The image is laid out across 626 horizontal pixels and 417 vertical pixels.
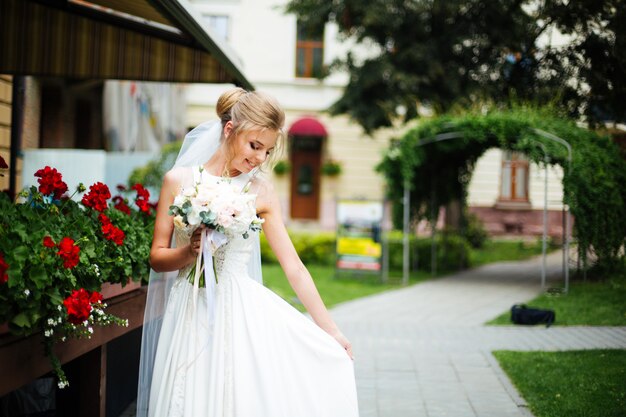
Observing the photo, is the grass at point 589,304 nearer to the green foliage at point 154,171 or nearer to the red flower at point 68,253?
the red flower at point 68,253

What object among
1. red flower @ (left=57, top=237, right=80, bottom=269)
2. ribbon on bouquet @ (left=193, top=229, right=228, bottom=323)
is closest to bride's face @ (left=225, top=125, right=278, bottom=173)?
ribbon on bouquet @ (left=193, top=229, right=228, bottom=323)

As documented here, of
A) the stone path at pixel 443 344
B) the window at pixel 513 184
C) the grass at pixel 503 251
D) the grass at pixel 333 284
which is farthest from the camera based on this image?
the window at pixel 513 184

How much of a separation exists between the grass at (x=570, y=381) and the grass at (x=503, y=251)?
10.7 meters

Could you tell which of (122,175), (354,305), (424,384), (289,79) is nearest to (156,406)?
(424,384)

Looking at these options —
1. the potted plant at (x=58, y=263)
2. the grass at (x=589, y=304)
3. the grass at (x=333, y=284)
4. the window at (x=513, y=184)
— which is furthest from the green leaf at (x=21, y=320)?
the window at (x=513, y=184)

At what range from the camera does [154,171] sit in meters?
14.8

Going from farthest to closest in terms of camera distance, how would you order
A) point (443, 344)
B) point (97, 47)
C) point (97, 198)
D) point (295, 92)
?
point (295, 92) < point (443, 344) < point (97, 47) < point (97, 198)

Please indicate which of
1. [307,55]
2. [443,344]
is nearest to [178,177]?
[443,344]

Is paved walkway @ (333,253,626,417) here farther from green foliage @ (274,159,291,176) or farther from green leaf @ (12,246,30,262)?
green foliage @ (274,159,291,176)

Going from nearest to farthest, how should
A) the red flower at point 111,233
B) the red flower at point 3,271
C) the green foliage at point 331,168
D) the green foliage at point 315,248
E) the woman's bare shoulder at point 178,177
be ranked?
the red flower at point 3,271 → the woman's bare shoulder at point 178,177 → the red flower at point 111,233 → the green foliage at point 315,248 → the green foliage at point 331,168

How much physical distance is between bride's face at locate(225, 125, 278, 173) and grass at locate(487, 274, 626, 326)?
16.2ft

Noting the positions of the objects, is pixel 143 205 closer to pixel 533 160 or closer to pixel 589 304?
pixel 589 304

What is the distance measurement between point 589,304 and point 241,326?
6.64 m

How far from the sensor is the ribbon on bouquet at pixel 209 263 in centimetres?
296
